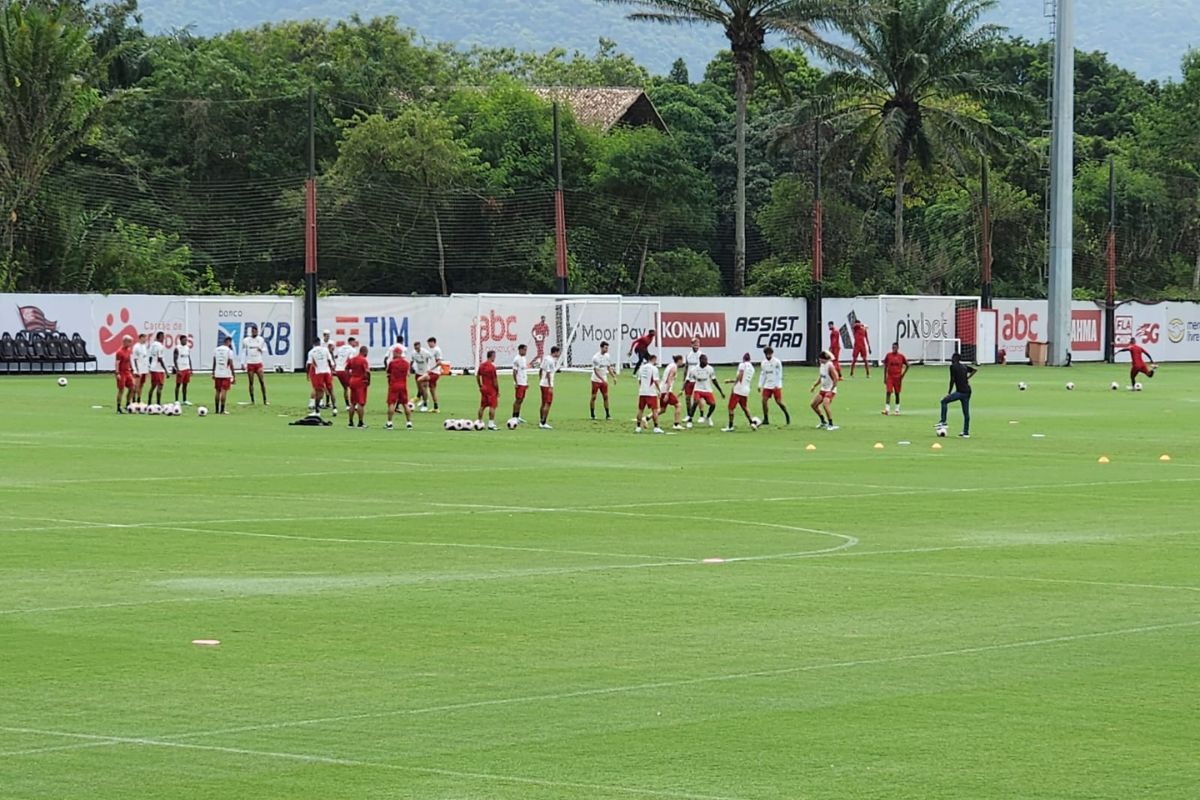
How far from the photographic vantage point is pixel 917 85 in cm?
8481

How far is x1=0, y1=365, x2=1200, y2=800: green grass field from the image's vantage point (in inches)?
375

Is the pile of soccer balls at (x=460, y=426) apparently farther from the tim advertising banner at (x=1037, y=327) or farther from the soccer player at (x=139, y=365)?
the tim advertising banner at (x=1037, y=327)

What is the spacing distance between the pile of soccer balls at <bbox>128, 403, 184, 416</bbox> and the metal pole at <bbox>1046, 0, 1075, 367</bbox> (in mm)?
41397

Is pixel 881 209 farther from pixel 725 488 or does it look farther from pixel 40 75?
pixel 725 488

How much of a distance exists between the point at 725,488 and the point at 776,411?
783 inches

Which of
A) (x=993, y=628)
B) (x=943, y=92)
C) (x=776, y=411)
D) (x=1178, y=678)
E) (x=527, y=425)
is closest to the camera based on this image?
(x=1178, y=678)

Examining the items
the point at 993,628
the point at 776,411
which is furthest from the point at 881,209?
the point at 993,628

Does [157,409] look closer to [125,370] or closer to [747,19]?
[125,370]

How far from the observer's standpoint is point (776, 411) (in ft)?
151

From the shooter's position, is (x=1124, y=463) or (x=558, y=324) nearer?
(x=1124, y=463)

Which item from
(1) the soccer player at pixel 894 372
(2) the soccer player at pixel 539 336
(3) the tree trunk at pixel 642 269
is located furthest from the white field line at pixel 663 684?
(3) the tree trunk at pixel 642 269

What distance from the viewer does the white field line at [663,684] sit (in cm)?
1021

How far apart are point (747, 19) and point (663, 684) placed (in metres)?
70.5

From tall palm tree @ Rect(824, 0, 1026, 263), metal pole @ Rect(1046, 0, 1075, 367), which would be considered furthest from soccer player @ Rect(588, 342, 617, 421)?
tall palm tree @ Rect(824, 0, 1026, 263)
